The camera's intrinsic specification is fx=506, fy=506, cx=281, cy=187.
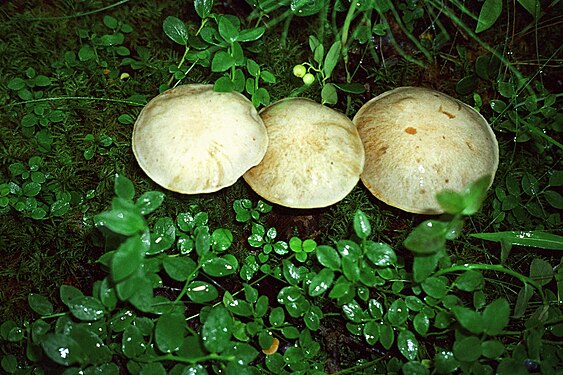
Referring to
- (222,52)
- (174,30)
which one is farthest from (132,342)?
(174,30)

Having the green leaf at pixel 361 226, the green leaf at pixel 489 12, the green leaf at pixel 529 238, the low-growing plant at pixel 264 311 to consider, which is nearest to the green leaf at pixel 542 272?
the low-growing plant at pixel 264 311

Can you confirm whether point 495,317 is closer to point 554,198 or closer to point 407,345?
point 407,345

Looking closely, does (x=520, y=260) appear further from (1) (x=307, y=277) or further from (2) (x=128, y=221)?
(2) (x=128, y=221)

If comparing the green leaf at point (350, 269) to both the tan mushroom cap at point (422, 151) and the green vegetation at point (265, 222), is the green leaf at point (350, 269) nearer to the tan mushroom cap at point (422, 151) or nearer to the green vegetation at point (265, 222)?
the green vegetation at point (265, 222)

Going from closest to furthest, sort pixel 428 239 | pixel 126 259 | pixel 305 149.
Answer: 1. pixel 126 259
2. pixel 428 239
3. pixel 305 149

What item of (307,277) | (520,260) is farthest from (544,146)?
(307,277)

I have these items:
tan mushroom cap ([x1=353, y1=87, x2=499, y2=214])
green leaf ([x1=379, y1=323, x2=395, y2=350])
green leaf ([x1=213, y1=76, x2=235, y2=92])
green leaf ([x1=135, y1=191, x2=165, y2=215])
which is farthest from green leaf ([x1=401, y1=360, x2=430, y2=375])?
green leaf ([x1=213, y1=76, x2=235, y2=92])
